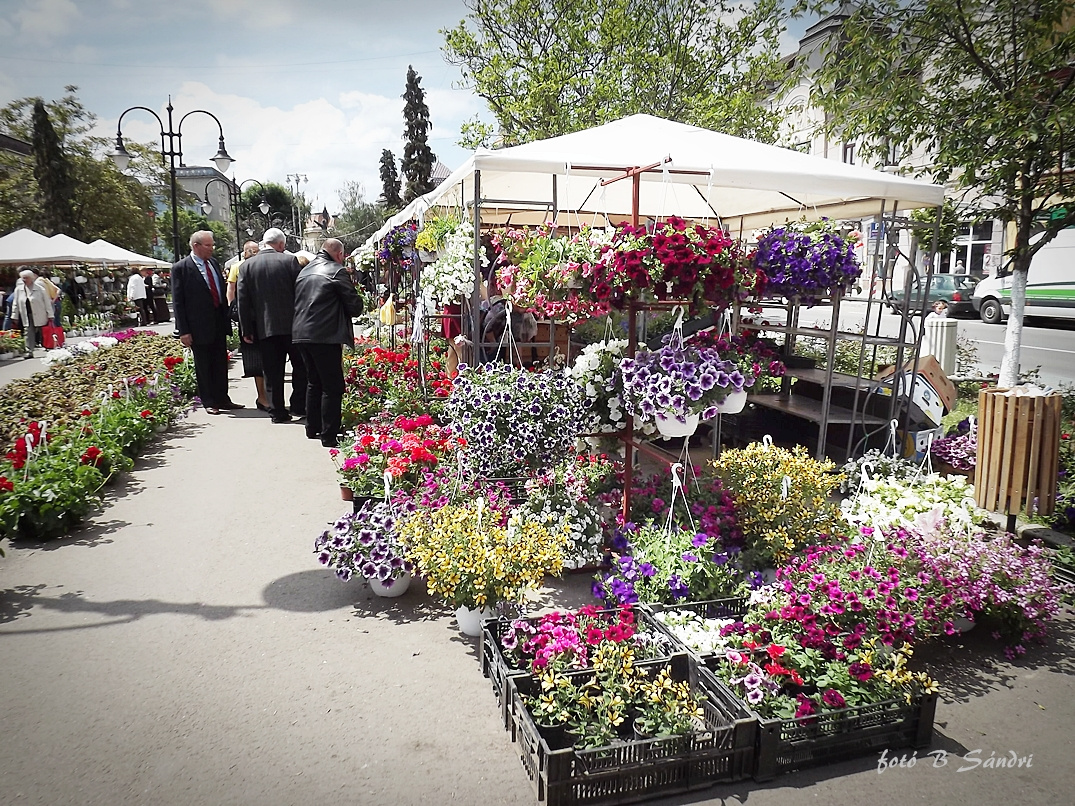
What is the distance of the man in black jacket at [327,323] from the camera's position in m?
6.04

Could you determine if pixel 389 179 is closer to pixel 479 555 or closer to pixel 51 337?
pixel 51 337

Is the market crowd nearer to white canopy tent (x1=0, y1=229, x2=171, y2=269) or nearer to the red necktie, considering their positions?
the red necktie

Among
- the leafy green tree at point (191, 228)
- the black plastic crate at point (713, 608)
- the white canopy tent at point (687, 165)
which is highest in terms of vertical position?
the leafy green tree at point (191, 228)

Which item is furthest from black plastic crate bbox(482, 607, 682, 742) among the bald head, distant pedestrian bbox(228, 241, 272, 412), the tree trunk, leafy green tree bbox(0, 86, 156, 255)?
leafy green tree bbox(0, 86, 156, 255)

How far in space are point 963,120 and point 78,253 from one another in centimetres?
2073

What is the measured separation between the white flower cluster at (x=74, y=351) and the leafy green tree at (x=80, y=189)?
2588cm

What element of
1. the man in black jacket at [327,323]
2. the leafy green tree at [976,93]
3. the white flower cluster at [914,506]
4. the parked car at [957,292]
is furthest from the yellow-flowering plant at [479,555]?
the parked car at [957,292]

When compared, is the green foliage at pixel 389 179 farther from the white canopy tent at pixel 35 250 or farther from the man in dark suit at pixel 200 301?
the man in dark suit at pixel 200 301

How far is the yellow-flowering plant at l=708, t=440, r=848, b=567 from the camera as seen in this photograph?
3783mm

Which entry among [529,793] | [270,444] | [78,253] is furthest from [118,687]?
[78,253]

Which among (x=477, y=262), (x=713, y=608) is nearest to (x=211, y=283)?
(x=477, y=262)

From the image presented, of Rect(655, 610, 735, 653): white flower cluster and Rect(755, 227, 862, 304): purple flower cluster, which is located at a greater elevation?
Rect(755, 227, 862, 304): purple flower cluster

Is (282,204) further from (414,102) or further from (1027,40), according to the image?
(1027,40)

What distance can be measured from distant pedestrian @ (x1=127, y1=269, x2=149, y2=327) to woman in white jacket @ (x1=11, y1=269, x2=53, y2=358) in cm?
585
